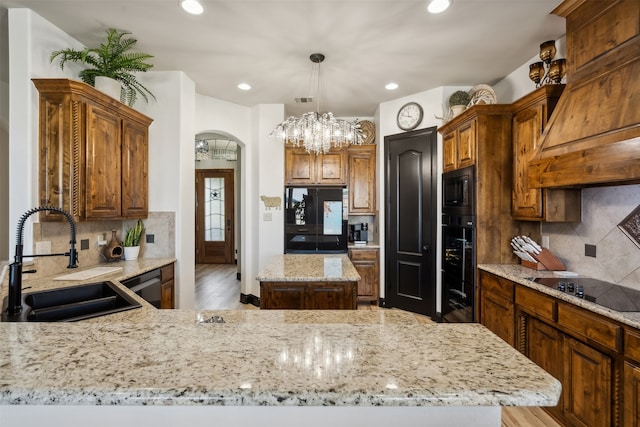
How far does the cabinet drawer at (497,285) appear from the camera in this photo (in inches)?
97.2

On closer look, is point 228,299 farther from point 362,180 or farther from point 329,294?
point 329,294

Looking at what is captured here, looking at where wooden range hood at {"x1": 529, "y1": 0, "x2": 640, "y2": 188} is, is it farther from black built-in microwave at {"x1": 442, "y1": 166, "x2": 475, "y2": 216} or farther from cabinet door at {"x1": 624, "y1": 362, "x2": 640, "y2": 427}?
cabinet door at {"x1": 624, "y1": 362, "x2": 640, "y2": 427}

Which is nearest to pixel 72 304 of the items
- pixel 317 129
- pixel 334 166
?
A: pixel 317 129

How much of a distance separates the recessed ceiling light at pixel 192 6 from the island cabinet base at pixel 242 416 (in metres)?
2.57

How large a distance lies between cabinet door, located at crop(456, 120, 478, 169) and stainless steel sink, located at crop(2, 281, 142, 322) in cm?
303

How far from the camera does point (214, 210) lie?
8156mm

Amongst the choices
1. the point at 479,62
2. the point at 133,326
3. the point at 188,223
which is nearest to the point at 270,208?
the point at 188,223

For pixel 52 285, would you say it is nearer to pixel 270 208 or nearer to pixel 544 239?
pixel 270 208

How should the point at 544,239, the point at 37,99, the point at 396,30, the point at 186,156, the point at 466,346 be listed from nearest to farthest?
the point at 466,346 < the point at 37,99 < the point at 396,30 < the point at 544,239 < the point at 186,156

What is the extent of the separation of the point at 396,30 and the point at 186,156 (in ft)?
8.41

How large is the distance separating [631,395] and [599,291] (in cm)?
Result: 68

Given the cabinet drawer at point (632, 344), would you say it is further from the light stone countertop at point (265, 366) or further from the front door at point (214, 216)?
the front door at point (214, 216)

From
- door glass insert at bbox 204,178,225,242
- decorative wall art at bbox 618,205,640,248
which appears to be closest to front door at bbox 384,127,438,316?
decorative wall art at bbox 618,205,640,248

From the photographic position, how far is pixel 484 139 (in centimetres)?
290
